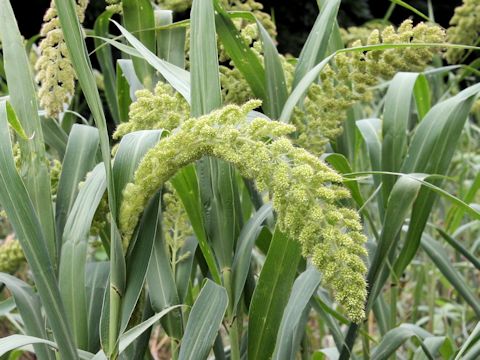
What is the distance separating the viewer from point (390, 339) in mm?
1515

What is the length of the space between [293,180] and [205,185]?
415mm

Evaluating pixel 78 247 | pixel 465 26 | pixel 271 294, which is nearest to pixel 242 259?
pixel 271 294

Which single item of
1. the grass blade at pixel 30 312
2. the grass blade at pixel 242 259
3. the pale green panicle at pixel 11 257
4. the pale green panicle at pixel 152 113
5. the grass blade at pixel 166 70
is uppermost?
the grass blade at pixel 166 70

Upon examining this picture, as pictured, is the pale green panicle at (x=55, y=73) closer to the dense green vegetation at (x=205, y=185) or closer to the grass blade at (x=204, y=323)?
the dense green vegetation at (x=205, y=185)

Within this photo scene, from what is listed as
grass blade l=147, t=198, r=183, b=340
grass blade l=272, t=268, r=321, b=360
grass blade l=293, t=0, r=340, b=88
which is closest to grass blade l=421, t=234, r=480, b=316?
grass blade l=272, t=268, r=321, b=360

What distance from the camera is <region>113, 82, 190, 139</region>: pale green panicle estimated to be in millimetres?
1252

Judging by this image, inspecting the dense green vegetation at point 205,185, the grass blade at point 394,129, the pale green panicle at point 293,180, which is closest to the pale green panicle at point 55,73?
the dense green vegetation at point 205,185

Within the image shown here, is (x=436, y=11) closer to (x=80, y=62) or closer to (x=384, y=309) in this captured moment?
(x=384, y=309)

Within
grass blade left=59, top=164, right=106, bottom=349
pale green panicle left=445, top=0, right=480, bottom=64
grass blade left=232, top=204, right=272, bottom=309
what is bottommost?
grass blade left=232, top=204, right=272, bottom=309

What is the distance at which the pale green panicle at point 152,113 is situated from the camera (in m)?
1.25

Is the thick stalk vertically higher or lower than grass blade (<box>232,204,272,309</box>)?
lower

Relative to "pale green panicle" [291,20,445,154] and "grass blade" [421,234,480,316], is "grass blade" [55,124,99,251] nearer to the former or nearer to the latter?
"pale green panicle" [291,20,445,154]

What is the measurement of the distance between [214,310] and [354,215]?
349 millimetres

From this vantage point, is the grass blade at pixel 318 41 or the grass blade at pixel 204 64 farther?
the grass blade at pixel 318 41
